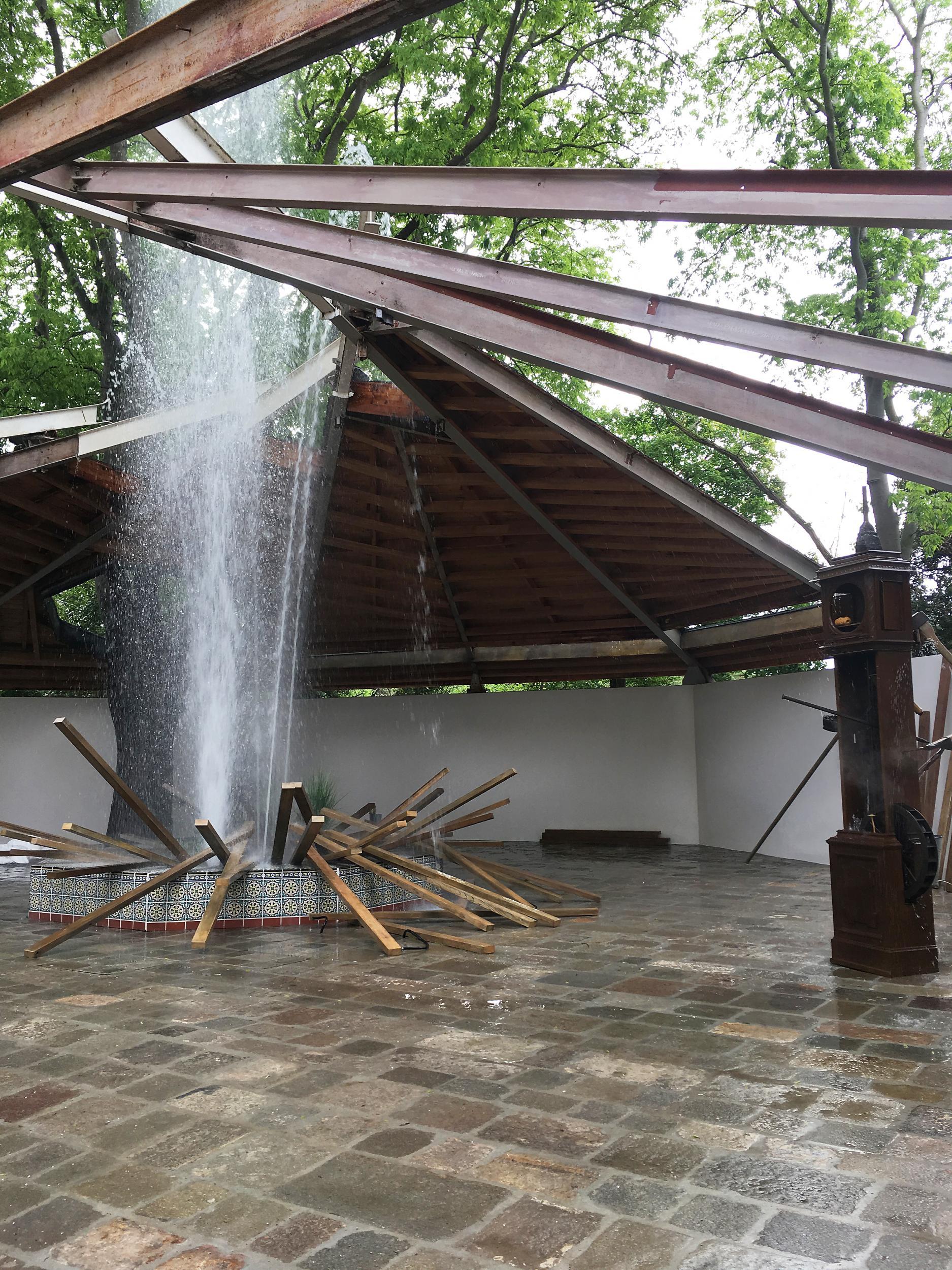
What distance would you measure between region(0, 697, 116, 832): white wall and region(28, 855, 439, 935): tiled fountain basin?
6.09 meters

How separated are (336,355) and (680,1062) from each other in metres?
5.14

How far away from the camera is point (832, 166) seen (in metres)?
14.6

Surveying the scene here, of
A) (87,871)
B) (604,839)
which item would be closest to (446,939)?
(87,871)

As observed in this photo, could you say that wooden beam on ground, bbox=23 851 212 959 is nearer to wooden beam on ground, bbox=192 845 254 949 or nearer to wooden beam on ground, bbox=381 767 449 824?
wooden beam on ground, bbox=192 845 254 949

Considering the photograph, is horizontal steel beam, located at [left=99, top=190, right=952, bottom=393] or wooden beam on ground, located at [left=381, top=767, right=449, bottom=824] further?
wooden beam on ground, located at [left=381, top=767, right=449, bottom=824]

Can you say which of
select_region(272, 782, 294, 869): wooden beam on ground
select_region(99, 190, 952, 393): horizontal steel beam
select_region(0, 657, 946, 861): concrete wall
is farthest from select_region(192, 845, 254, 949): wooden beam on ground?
select_region(0, 657, 946, 861): concrete wall

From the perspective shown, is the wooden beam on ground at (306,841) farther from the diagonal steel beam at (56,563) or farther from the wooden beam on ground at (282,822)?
the diagonal steel beam at (56,563)

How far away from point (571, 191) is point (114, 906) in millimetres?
5065

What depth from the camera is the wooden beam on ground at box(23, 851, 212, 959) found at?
19.5ft

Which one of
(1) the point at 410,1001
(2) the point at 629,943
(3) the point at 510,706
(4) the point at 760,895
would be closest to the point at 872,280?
(3) the point at 510,706

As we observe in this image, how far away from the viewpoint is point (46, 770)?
42.6ft

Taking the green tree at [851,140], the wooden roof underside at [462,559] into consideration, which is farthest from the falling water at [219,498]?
the green tree at [851,140]

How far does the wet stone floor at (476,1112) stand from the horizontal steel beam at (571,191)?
9.15ft

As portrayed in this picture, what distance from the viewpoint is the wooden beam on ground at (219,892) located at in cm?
599
